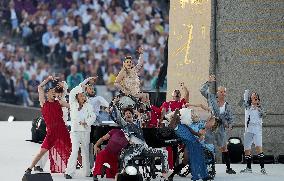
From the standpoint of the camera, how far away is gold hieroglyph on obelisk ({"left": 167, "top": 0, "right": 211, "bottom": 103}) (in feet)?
64.7

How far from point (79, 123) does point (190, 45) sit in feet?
15.7

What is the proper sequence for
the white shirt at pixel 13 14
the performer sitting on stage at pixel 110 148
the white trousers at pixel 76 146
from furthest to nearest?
1. the white shirt at pixel 13 14
2. the white trousers at pixel 76 146
3. the performer sitting on stage at pixel 110 148

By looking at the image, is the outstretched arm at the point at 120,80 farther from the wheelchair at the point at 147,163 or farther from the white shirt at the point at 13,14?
the white shirt at the point at 13,14

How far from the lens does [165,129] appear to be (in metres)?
15.4

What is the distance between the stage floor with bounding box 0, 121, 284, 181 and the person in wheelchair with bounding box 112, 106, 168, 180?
136 centimetres

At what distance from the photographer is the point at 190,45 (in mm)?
19953

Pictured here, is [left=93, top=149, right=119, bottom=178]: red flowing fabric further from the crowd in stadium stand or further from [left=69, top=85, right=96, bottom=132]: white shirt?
the crowd in stadium stand

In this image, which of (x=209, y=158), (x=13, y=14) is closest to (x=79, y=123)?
(x=209, y=158)

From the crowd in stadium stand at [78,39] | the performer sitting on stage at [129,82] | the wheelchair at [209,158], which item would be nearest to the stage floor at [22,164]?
Answer: the wheelchair at [209,158]

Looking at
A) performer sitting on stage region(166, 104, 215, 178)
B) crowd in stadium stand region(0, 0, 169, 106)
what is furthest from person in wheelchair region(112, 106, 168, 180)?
crowd in stadium stand region(0, 0, 169, 106)

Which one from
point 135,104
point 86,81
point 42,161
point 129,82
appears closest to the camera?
point 86,81

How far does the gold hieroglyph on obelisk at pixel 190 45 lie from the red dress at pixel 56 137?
3897mm

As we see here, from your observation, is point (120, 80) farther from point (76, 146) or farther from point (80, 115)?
point (76, 146)

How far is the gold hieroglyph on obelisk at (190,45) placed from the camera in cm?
1972
